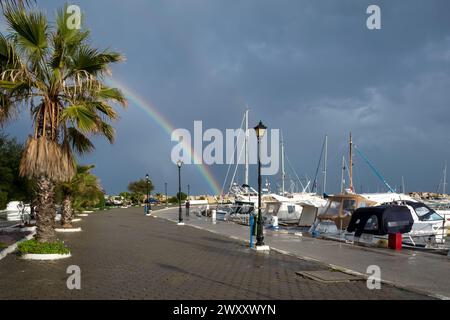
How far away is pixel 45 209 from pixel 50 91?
3692 millimetres

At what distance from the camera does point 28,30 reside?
528 inches

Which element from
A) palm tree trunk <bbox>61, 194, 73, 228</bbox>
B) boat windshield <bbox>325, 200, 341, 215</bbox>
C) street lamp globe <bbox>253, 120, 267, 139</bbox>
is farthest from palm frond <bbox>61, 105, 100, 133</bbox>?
boat windshield <bbox>325, 200, 341, 215</bbox>

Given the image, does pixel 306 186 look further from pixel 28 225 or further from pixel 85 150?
pixel 85 150

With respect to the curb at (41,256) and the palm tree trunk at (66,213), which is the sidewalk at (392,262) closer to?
the curb at (41,256)

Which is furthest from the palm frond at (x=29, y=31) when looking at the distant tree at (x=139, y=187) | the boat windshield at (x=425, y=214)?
the distant tree at (x=139, y=187)

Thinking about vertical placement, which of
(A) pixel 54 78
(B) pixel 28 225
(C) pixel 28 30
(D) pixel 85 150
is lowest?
(B) pixel 28 225

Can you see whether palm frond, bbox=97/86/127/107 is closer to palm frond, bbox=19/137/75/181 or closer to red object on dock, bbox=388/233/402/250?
palm frond, bbox=19/137/75/181

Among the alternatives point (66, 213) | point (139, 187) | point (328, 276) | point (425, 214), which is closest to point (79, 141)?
point (328, 276)

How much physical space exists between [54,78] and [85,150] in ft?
10.7

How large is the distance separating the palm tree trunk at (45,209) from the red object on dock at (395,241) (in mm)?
13034
